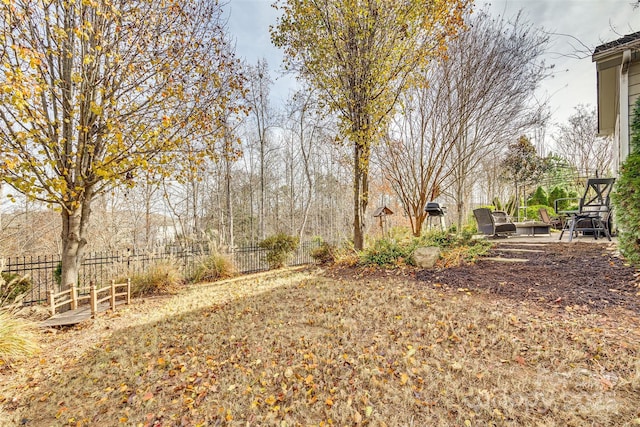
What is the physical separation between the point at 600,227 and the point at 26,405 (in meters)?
9.51

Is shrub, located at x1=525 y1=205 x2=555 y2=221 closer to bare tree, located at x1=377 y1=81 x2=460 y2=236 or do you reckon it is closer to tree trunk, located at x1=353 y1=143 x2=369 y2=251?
bare tree, located at x1=377 y1=81 x2=460 y2=236

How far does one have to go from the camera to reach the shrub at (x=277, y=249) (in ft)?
29.3

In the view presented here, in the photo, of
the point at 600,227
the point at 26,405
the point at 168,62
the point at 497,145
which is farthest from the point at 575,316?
the point at 497,145

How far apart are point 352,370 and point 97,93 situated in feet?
18.1

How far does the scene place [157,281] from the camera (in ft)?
20.9

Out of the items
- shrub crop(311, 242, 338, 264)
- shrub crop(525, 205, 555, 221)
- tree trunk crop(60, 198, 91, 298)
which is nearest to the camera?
tree trunk crop(60, 198, 91, 298)

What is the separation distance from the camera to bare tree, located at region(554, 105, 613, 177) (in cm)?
1498

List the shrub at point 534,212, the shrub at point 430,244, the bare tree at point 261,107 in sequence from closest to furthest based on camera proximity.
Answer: the shrub at point 430,244
the shrub at point 534,212
the bare tree at point 261,107

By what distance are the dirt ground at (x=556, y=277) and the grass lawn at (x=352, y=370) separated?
0.36 metres

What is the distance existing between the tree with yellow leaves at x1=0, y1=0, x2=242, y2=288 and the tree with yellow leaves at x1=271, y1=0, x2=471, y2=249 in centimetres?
203

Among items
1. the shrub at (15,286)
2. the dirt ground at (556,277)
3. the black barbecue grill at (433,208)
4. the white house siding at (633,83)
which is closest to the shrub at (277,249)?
the black barbecue grill at (433,208)

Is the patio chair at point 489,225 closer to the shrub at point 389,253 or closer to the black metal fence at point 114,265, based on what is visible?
the shrub at point 389,253

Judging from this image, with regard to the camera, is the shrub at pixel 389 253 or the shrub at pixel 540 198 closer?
the shrub at pixel 389 253

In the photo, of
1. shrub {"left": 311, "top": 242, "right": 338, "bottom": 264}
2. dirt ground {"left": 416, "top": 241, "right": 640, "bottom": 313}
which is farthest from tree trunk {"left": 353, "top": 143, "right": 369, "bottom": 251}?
dirt ground {"left": 416, "top": 241, "right": 640, "bottom": 313}
